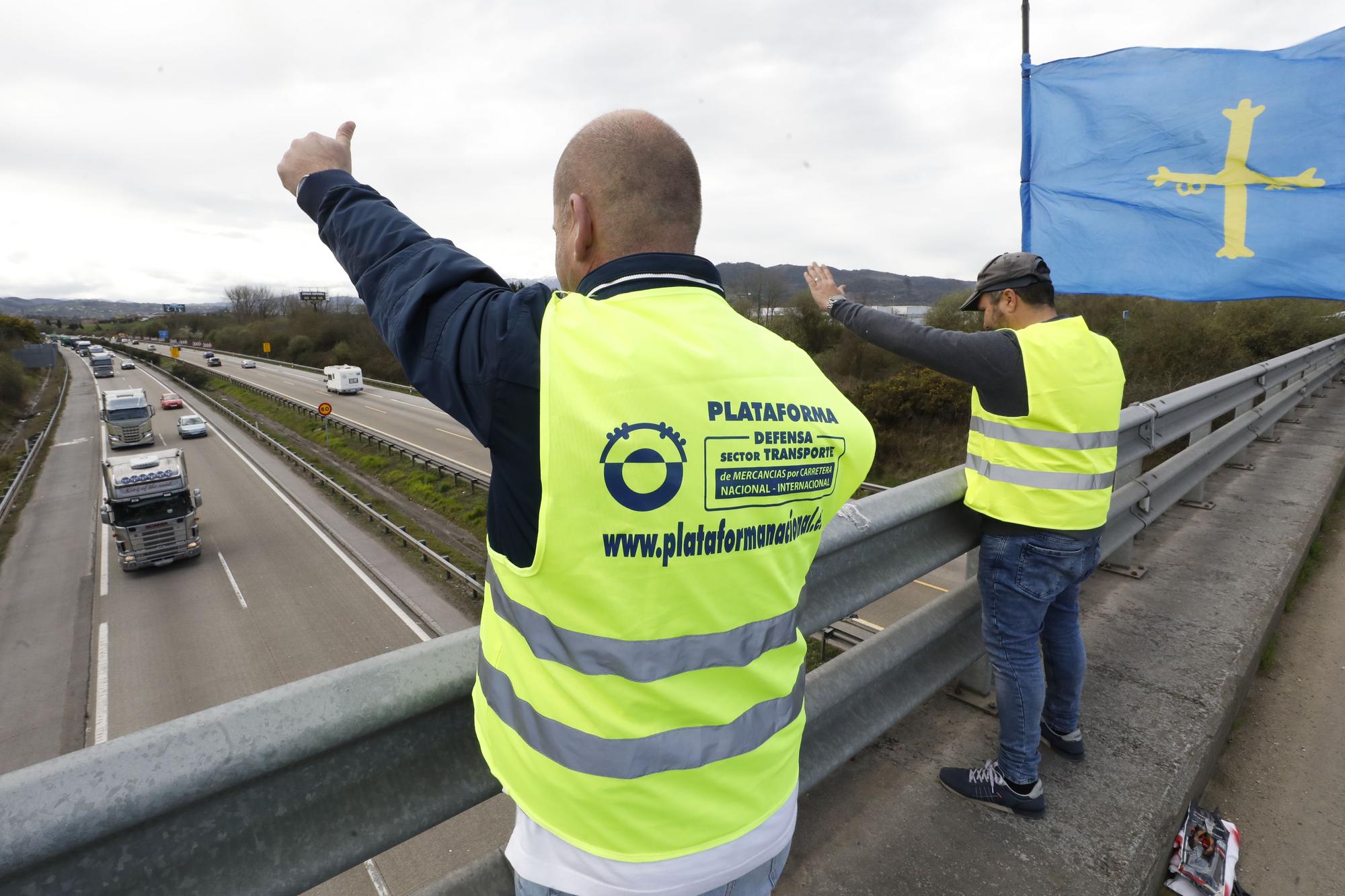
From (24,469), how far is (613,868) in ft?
169

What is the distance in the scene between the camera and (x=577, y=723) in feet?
3.90

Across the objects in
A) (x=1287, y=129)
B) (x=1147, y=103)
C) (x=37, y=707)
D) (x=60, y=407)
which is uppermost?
(x=1147, y=103)

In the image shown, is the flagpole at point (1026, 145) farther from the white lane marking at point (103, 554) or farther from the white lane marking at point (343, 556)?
the white lane marking at point (103, 554)

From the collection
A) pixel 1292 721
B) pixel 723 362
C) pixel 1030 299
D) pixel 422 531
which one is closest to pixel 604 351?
pixel 723 362

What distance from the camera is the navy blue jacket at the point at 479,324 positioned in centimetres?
120

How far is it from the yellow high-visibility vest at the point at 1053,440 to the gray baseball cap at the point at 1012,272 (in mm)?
237

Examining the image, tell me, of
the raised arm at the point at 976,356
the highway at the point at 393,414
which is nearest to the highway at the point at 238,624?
the highway at the point at 393,414

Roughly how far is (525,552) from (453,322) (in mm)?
428

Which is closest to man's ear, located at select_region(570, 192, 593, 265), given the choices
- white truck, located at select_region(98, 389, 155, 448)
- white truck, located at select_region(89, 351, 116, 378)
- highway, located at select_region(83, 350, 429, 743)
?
highway, located at select_region(83, 350, 429, 743)

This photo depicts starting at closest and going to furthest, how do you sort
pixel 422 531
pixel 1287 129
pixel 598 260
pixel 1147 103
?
pixel 598 260, pixel 1287 129, pixel 1147 103, pixel 422 531

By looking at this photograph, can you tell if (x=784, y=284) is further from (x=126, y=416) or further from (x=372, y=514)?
(x=126, y=416)

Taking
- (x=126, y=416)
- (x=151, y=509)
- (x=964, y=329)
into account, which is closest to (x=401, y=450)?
(x=151, y=509)

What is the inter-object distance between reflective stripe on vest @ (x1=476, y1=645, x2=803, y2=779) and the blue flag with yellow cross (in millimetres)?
3680

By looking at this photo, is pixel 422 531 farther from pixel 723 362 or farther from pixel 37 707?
pixel 723 362
